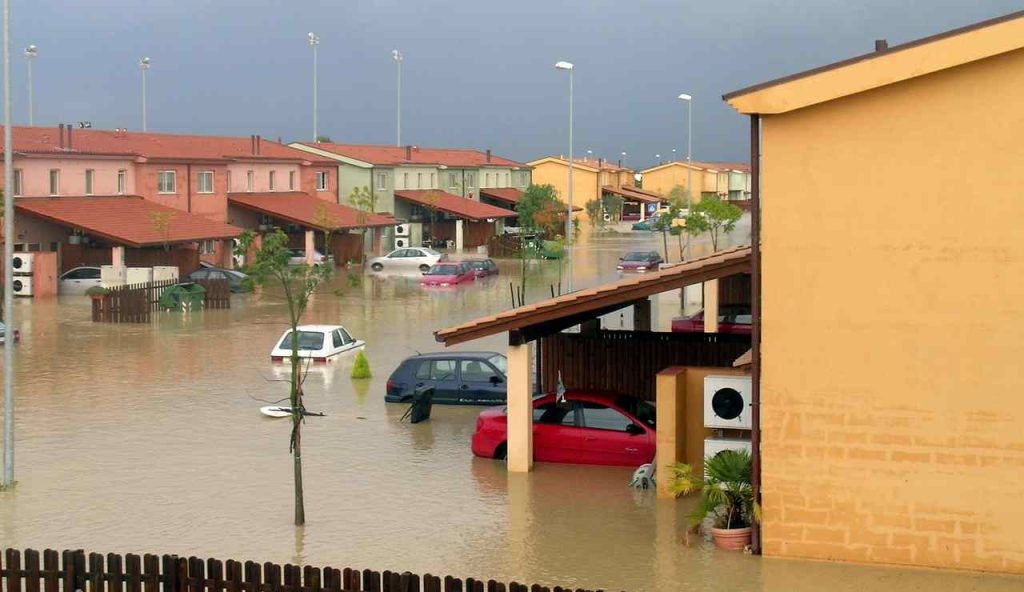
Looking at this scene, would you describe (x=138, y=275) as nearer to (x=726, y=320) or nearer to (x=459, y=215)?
(x=726, y=320)

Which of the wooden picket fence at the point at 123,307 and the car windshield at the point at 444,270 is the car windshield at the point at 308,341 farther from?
the car windshield at the point at 444,270

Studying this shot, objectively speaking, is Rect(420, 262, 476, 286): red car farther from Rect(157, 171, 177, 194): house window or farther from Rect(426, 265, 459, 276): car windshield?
Rect(157, 171, 177, 194): house window

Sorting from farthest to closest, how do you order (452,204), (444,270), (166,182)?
1. (452,204)
2. (166,182)
3. (444,270)

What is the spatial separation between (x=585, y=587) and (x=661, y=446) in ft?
14.0

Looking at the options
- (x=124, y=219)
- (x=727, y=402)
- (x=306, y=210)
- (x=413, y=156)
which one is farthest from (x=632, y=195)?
(x=727, y=402)

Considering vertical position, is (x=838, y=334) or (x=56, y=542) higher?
(x=838, y=334)

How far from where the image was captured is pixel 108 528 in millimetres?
17484

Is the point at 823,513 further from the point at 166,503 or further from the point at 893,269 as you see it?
the point at 166,503

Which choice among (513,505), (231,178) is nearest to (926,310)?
(513,505)

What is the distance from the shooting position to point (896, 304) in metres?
15.4

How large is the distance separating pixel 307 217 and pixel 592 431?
152ft

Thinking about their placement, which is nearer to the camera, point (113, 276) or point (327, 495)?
point (327, 495)

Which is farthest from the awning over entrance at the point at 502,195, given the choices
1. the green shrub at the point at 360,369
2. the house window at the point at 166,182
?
the green shrub at the point at 360,369

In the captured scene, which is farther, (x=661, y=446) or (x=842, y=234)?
(x=661, y=446)
